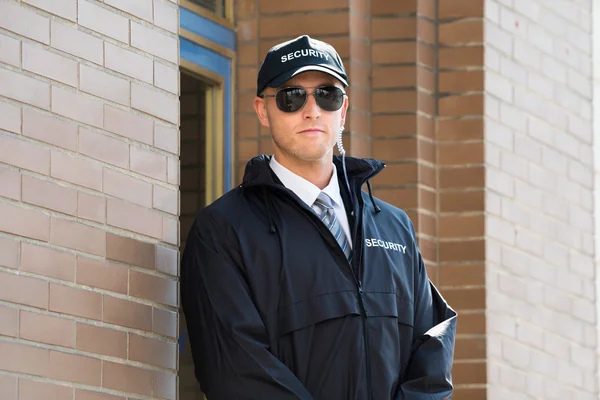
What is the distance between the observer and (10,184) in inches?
159

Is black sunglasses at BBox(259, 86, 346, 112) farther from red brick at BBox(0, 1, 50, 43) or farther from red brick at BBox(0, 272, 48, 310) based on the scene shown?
red brick at BBox(0, 272, 48, 310)

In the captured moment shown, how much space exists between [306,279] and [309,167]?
1.45 feet

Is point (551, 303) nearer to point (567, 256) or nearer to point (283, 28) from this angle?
point (567, 256)

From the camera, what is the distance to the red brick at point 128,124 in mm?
4488

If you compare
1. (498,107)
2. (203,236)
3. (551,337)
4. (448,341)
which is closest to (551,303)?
(551,337)

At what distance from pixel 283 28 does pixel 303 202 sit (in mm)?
1779

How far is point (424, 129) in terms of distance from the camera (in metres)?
6.40

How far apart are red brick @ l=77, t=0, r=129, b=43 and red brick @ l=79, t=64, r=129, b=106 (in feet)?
0.41

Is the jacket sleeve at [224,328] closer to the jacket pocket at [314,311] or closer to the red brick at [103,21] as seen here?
the jacket pocket at [314,311]

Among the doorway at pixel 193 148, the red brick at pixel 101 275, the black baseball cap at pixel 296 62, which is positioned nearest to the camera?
the red brick at pixel 101 275

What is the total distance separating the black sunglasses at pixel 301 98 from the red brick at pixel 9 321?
1.18 metres

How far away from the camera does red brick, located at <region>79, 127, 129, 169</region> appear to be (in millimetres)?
4355

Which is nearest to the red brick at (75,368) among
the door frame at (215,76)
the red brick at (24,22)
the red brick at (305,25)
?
the red brick at (24,22)

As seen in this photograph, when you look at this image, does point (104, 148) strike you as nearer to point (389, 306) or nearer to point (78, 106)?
point (78, 106)
